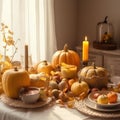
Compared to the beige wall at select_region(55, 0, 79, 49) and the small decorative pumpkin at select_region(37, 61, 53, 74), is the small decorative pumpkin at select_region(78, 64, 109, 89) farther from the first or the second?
the beige wall at select_region(55, 0, 79, 49)

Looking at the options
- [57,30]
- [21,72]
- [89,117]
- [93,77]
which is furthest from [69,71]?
[57,30]

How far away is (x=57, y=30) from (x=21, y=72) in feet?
6.96

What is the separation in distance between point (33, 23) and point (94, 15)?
980 mm

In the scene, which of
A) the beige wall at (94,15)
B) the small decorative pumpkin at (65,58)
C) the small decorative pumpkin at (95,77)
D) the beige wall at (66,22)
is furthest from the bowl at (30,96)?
the beige wall at (94,15)

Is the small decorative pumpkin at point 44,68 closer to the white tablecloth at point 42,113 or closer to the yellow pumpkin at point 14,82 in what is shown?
the yellow pumpkin at point 14,82

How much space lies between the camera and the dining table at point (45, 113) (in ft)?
4.90

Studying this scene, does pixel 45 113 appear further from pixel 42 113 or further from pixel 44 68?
pixel 44 68

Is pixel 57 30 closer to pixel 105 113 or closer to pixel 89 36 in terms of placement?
pixel 89 36

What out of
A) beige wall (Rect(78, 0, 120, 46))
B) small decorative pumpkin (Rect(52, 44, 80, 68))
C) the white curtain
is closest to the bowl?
small decorative pumpkin (Rect(52, 44, 80, 68))

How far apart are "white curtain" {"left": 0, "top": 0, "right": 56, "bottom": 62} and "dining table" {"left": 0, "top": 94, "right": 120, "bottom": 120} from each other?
4.95 feet

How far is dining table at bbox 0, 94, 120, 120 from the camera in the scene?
1492 mm

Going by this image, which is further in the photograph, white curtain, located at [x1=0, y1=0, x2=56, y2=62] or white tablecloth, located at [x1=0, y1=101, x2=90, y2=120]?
white curtain, located at [x1=0, y1=0, x2=56, y2=62]

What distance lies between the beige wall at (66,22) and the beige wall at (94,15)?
0.23 ft

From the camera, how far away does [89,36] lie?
13.2ft
